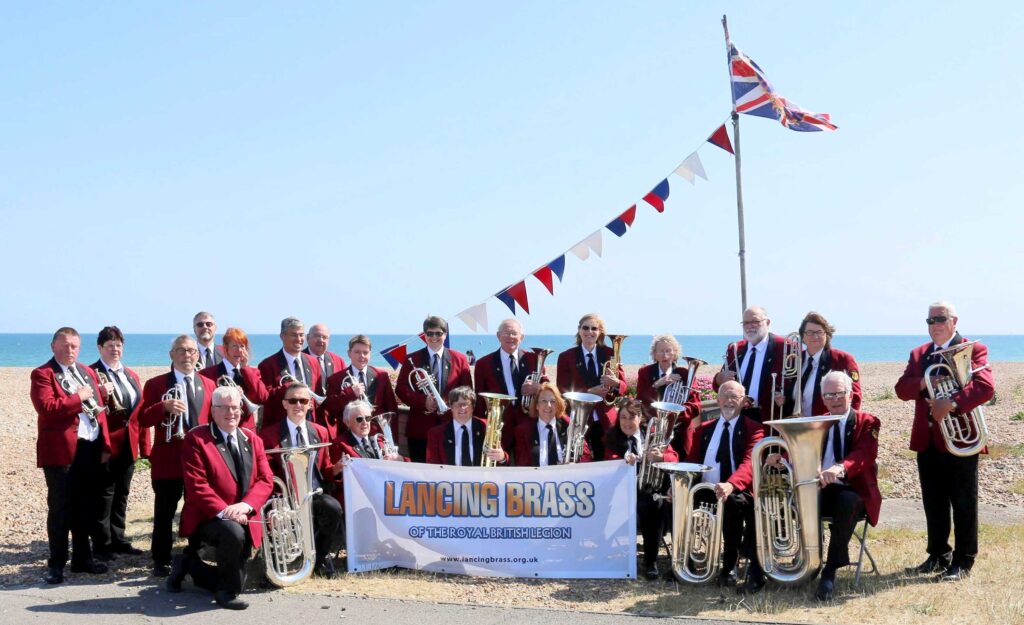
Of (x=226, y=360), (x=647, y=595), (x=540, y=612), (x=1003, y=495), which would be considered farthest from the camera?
(x=1003, y=495)

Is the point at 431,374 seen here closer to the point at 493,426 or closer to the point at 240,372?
the point at 493,426

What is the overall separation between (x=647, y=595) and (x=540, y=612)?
856 mm

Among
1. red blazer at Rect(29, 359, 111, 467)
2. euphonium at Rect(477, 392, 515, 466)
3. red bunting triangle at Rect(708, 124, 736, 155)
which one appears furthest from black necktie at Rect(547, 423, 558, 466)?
red bunting triangle at Rect(708, 124, 736, 155)

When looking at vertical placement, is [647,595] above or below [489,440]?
below

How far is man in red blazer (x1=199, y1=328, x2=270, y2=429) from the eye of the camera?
24.7ft

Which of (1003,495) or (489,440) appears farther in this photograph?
(1003,495)

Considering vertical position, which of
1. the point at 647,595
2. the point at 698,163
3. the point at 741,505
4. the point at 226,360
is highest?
the point at 698,163

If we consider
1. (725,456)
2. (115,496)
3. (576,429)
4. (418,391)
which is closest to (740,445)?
(725,456)

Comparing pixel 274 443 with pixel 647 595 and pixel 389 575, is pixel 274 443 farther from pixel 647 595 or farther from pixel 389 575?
pixel 647 595

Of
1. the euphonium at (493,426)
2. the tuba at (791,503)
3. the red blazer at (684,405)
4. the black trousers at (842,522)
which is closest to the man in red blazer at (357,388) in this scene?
the euphonium at (493,426)

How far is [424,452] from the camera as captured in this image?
8023 millimetres

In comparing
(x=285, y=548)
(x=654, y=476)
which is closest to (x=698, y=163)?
(x=654, y=476)

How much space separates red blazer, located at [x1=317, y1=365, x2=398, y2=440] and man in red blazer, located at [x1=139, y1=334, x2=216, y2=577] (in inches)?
42.3

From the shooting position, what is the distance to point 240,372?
7.63 meters
